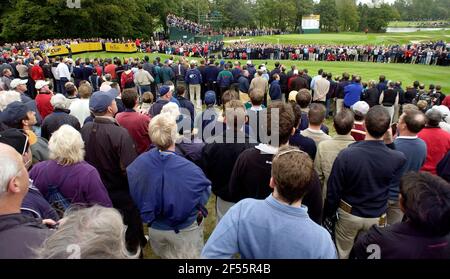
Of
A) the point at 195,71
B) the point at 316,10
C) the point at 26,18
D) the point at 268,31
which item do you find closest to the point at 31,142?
the point at 195,71

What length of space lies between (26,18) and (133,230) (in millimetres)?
51285

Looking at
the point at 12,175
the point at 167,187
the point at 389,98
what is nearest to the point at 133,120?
the point at 167,187

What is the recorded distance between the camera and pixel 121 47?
3109 centimetres

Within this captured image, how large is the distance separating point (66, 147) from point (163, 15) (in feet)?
224

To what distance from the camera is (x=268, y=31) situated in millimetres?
66250

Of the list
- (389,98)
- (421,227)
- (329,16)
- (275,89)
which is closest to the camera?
(421,227)

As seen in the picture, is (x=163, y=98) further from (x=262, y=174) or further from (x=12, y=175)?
(x=12, y=175)

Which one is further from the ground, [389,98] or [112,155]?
[112,155]

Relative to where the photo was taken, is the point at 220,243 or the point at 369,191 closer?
the point at 220,243

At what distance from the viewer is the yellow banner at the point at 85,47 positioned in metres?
30.9

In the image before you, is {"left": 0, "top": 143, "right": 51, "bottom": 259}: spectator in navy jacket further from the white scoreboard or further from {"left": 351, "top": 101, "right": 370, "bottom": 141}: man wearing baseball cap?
the white scoreboard

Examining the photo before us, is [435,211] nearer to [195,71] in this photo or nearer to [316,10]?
[195,71]

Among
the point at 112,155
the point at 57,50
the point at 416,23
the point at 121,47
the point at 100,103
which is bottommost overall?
the point at 112,155

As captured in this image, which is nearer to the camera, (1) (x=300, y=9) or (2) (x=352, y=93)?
(2) (x=352, y=93)
